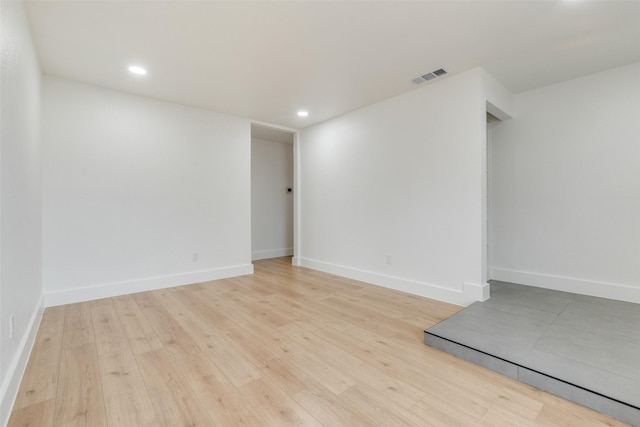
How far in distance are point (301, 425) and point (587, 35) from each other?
3708mm

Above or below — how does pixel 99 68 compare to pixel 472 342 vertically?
above

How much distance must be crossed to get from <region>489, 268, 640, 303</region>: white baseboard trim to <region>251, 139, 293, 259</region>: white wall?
14.1 ft

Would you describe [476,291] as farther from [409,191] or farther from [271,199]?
[271,199]

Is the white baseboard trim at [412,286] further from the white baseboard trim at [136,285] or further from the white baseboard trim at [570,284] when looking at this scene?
the white baseboard trim at [136,285]

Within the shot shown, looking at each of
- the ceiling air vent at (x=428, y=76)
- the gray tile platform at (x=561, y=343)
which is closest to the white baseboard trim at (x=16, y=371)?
the gray tile platform at (x=561, y=343)

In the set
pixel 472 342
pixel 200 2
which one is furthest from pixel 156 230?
pixel 472 342

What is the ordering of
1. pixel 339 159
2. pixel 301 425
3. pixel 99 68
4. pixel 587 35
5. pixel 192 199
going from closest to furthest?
pixel 301 425 → pixel 587 35 → pixel 99 68 → pixel 192 199 → pixel 339 159

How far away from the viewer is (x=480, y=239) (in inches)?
119

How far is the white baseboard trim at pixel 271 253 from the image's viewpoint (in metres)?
6.25

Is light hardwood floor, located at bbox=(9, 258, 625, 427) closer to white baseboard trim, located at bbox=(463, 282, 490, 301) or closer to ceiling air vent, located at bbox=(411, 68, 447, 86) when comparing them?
→ white baseboard trim, located at bbox=(463, 282, 490, 301)

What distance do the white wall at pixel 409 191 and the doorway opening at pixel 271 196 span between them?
1640 millimetres

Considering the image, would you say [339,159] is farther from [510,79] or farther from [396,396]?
[396,396]

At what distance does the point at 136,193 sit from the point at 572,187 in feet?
17.8

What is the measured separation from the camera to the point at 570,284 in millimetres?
3395
